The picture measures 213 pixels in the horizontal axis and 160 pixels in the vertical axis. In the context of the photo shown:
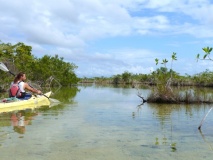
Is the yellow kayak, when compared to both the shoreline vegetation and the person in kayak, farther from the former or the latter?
the shoreline vegetation

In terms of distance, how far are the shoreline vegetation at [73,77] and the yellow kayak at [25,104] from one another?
17.1 feet

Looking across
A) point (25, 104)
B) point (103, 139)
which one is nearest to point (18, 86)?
point (25, 104)

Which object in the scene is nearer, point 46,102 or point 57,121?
point 57,121

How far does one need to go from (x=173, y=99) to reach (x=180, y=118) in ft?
18.4

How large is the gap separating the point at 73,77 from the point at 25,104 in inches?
1595

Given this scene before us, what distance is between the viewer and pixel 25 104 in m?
13.4

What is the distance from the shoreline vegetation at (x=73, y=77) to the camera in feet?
54.0

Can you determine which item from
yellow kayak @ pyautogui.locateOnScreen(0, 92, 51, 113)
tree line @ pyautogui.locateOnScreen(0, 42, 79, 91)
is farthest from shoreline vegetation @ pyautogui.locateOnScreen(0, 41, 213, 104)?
yellow kayak @ pyautogui.locateOnScreen(0, 92, 51, 113)

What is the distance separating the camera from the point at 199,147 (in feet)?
20.7

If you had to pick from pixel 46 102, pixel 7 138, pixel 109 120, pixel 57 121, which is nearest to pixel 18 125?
pixel 57 121

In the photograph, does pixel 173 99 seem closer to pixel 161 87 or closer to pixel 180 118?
pixel 161 87

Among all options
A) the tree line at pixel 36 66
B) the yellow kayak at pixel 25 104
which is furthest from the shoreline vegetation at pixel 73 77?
the yellow kayak at pixel 25 104

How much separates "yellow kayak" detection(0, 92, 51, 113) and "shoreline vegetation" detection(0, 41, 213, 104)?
5.21 meters

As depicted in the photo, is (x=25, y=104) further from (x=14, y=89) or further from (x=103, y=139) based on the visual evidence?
(x=103, y=139)
